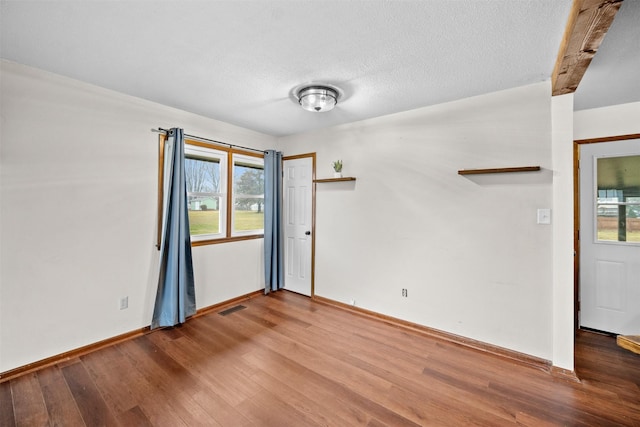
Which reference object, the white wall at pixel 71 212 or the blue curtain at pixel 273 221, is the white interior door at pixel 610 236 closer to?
the blue curtain at pixel 273 221

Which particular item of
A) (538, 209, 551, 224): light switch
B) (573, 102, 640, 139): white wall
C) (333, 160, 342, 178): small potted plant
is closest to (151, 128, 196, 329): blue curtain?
(333, 160, 342, 178): small potted plant

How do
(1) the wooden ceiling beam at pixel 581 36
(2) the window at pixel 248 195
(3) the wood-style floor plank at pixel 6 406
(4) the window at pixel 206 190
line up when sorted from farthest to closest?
(2) the window at pixel 248 195, (4) the window at pixel 206 190, (3) the wood-style floor plank at pixel 6 406, (1) the wooden ceiling beam at pixel 581 36

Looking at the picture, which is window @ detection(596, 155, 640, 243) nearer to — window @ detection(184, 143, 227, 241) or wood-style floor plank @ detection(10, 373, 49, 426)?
window @ detection(184, 143, 227, 241)

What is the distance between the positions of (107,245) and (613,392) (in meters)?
4.38

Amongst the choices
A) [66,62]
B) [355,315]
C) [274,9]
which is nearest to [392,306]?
[355,315]

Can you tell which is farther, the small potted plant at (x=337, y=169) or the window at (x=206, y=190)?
the small potted plant at (x=337, y=169)

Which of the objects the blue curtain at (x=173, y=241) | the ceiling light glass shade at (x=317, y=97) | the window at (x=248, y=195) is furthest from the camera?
the window at (x=248, y=195)

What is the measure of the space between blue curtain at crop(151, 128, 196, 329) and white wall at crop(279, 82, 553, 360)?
186 centimetres

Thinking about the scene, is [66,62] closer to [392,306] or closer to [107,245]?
[107,245]

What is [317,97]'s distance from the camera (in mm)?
2424

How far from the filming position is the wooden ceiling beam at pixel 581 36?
1208 millimetres

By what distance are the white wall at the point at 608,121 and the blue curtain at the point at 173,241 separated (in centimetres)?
441

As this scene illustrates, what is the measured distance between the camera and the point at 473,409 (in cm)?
177

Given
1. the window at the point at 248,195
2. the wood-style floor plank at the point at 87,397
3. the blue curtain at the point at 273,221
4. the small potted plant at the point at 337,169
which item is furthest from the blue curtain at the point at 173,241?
the small potted plant at the point at 337,169
